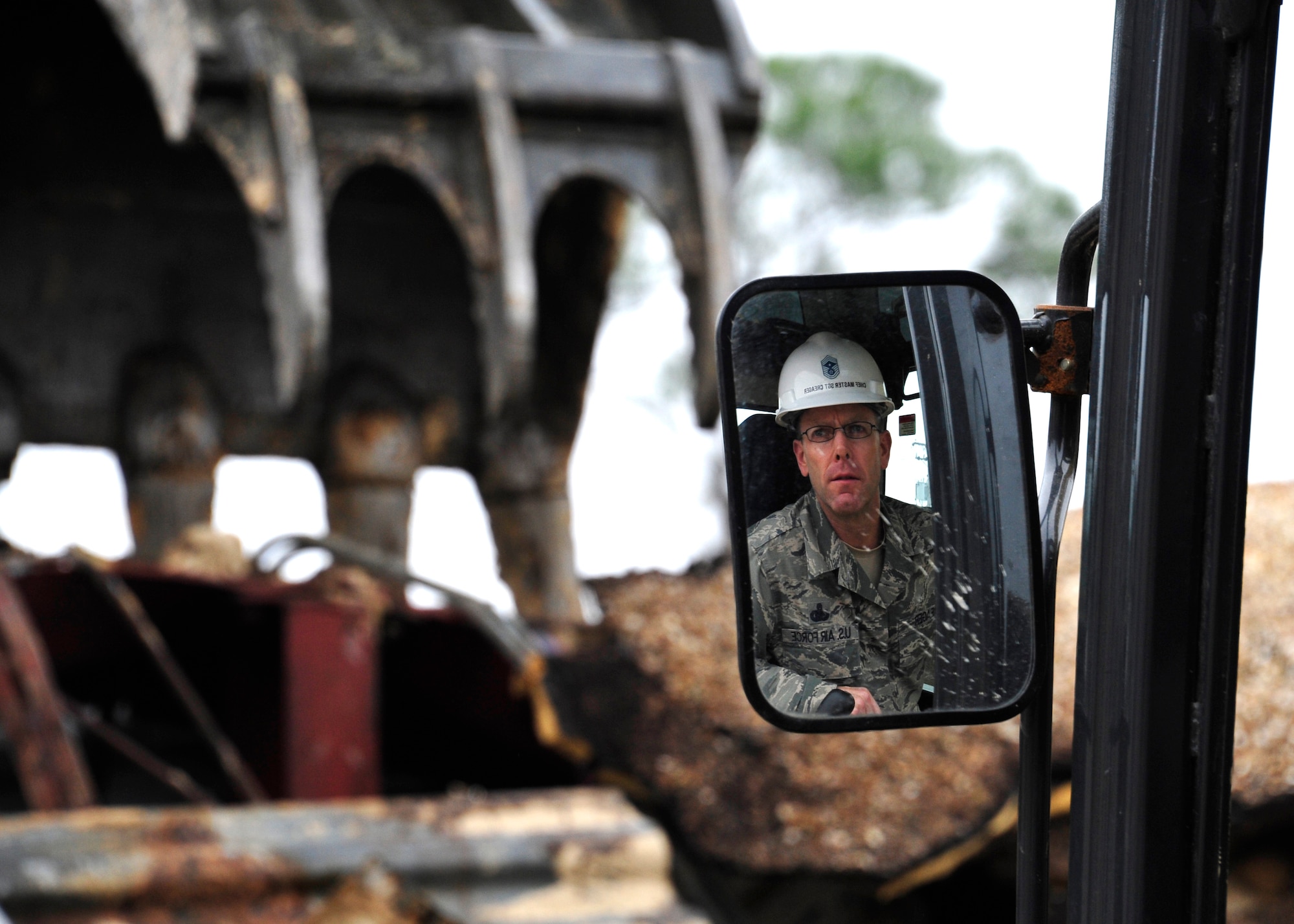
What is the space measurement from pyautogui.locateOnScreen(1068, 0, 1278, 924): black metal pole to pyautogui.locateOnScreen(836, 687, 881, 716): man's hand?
0.14 metres

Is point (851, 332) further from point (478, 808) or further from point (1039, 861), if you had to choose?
point (478, 808)

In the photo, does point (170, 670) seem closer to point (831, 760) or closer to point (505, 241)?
point (831, 760)

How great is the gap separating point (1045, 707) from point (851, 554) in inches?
7.3

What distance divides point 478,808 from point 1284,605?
2.23 meters

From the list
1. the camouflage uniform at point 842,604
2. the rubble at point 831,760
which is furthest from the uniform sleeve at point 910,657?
the rubble at point 831,760

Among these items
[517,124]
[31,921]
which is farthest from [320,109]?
[31,921]

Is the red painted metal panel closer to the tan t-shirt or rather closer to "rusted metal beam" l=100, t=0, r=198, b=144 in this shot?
"rusted metal beam" l=100, t=0, r=198, b=144

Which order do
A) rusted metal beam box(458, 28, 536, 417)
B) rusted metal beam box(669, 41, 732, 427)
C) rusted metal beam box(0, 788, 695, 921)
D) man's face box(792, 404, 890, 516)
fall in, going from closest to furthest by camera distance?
man's face box(792, 404, 890, 516)
rusted metal beam box(0, 788, 695, 921)
rusted metal beam box(458, 28, 536, 417)
rusted metal beam box(669, 41, 732, 427)

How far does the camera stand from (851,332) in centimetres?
82

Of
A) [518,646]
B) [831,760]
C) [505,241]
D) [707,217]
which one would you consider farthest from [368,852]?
[707,217]

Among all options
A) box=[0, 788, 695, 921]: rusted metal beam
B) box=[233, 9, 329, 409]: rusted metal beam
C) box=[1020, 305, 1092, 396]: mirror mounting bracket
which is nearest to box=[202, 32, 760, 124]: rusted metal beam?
box=[233, 9, 329, 409]: rusted metal beam

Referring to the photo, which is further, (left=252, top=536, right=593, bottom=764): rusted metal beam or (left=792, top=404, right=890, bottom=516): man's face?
(left=252, top=536, right=593, bottom=764): rusted metal beam

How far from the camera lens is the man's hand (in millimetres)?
827

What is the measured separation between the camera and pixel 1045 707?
884 millimetres
